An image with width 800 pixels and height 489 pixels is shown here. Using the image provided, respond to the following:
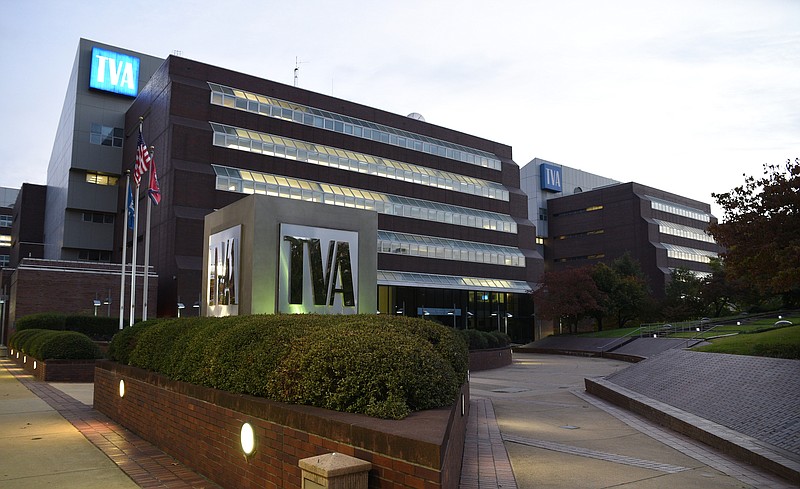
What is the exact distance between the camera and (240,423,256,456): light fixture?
6.79 meters

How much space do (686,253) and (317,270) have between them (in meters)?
80.9

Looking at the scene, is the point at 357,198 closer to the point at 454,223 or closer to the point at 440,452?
the point at 454,223

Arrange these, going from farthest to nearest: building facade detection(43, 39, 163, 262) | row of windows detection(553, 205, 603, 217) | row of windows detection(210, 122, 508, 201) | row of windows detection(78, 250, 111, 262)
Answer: row of windows detection(553, 205, 603, 217) → row of windows detection(78, 250, 111, 262) → building facade detection(43, 39, 163, 262) → row of windows detection(210, 122, 508, 201)

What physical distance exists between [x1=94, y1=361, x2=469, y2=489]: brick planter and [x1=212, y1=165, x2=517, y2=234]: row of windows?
40.5m

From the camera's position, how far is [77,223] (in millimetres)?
63125

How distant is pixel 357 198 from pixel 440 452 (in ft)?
178

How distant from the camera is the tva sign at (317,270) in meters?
16.7

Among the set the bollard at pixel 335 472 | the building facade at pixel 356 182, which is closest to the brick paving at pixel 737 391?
the bollard at pixel 335 472

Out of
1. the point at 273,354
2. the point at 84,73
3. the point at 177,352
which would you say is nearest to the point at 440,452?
the point at 273,354

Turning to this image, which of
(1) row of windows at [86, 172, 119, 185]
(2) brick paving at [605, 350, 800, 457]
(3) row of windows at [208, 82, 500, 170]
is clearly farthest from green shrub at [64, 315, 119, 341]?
(1) row of windows at [86, 172, 119, 185]

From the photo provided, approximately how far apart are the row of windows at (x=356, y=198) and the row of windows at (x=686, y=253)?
24.6 m

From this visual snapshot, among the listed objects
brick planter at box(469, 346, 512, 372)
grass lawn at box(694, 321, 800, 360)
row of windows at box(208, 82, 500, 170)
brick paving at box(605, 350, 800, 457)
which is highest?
row of windows at box(208, 82, 500, 170)

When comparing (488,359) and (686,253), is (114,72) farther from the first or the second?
(686,253)

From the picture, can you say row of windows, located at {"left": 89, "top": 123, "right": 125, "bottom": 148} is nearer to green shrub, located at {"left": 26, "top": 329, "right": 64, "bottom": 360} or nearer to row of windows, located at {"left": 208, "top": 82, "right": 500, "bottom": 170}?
row of windows, located at {"left": 208, "top": 82, "right": 500, "bottom": 170}
